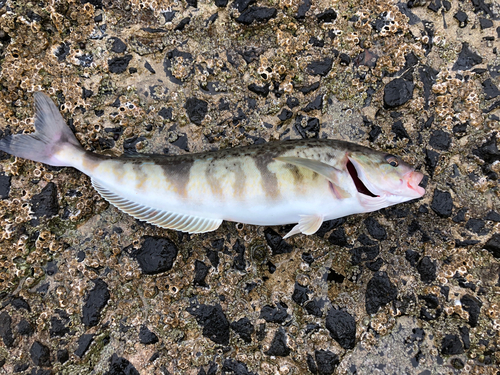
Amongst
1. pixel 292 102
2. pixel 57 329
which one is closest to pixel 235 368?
pixel 57 329

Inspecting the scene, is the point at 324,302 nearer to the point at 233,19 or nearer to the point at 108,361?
the point at 108,361

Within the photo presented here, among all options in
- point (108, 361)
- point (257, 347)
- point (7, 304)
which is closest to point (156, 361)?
point (108, 361)

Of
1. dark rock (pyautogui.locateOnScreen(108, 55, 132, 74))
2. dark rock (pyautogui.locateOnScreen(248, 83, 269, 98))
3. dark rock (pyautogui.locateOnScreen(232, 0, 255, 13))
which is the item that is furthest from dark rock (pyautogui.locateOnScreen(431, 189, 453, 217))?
dark rock (pyautogui.locateOnScreen(108, 55, 132, 74))

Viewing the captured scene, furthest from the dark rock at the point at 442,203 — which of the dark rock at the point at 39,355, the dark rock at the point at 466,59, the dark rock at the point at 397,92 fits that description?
the dark rock at the point at 39,355

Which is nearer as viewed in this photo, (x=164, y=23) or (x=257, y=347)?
(x=257, y=347)

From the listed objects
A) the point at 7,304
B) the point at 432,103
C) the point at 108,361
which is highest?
the point at 432,103

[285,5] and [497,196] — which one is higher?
[285,5]

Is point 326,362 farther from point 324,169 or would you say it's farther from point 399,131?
point 399,131
